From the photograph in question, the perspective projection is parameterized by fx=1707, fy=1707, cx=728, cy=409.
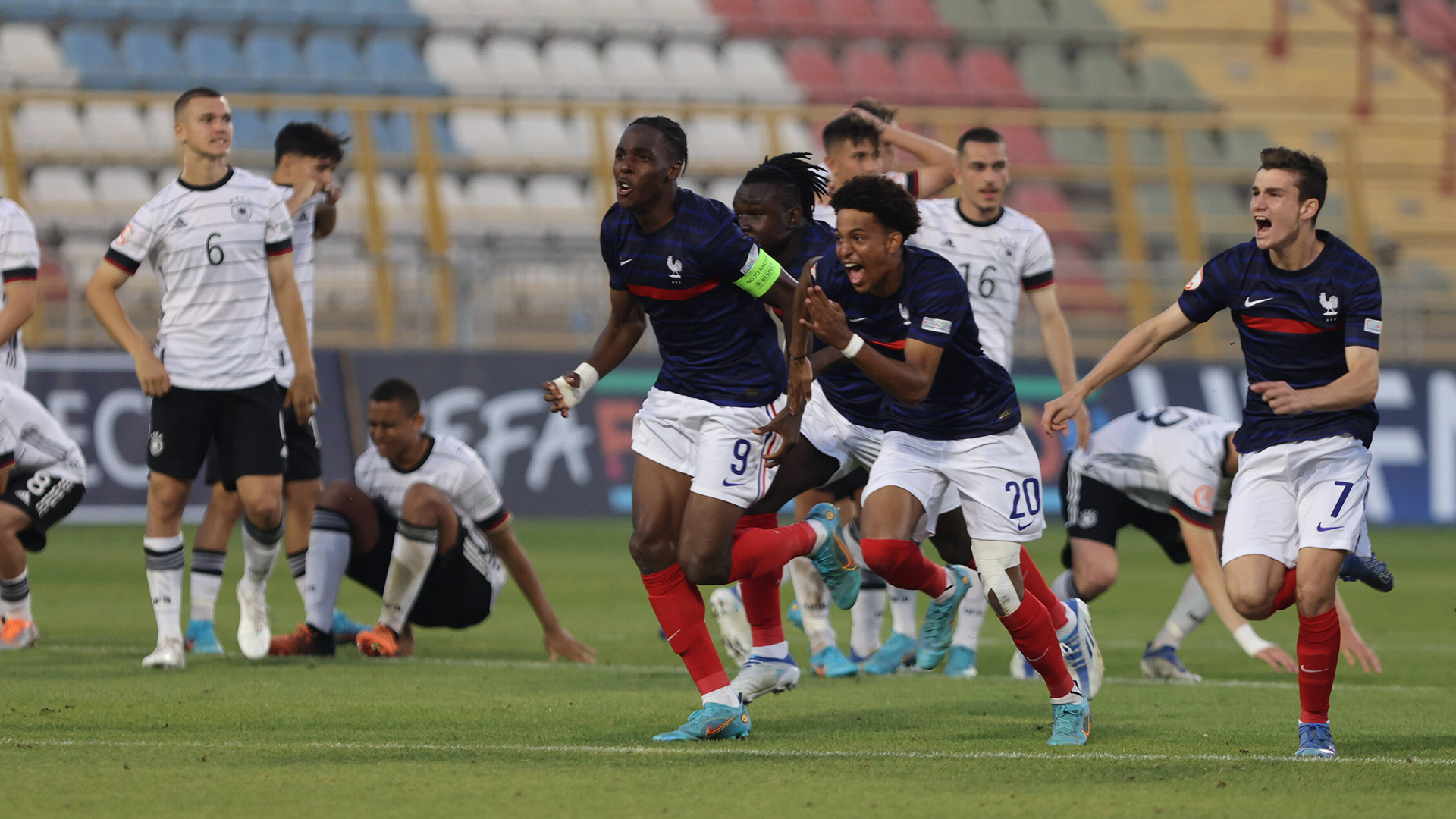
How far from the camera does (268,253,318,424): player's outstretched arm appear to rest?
755cm

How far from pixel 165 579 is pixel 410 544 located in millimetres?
1062

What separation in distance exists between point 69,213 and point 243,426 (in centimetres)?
1126

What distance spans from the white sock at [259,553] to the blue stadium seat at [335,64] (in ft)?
47.9

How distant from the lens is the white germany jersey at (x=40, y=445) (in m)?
7.87

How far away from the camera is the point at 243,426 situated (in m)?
7.45

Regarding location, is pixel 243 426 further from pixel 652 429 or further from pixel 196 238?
pixel 652 429

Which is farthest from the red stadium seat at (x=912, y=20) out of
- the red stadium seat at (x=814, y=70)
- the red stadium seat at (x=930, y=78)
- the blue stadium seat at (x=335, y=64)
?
the blue stadium seat at (x=335, y=64)

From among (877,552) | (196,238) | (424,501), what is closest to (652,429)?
(877,552)

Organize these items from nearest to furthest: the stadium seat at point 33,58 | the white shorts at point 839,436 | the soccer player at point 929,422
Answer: the soccer player at point 929,422 < the white shorts at point 839,436 < the stadium seat at point 33,58

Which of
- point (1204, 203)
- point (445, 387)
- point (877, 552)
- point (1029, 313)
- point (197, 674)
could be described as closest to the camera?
point (877, 552)

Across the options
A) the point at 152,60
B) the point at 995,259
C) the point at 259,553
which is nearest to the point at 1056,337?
the point at 995,259

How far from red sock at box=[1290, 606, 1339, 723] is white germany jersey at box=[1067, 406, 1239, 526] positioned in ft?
6.98

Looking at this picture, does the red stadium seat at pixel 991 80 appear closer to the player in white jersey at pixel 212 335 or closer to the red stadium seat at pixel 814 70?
the red stadium seat at pixel 814 70

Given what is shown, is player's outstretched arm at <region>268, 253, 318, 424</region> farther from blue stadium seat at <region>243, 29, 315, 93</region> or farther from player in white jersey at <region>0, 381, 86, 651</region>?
blue stadium seat at <region>243, 29, 315, 93</region>
